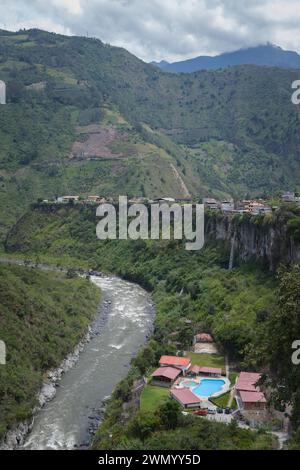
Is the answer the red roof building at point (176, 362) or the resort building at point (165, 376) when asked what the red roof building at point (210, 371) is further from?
→ the resort building at point (165, 376)

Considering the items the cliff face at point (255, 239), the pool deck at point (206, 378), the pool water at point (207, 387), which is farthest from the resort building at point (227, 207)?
the pool water at point (207, 387)

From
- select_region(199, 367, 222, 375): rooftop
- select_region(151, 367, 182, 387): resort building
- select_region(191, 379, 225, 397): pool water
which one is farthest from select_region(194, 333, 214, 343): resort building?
select_region(191, 379, 225, 397): pool water

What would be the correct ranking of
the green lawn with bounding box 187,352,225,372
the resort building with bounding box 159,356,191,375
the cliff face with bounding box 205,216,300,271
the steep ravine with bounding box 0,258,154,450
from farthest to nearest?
the cliff face with bounding box 205,216,300,271 < the green lawn with bounding box 187,352,225,372 < the resort building with bounding box 159,356,191,375 < the steep ravine with bounding box 0,258,154,450

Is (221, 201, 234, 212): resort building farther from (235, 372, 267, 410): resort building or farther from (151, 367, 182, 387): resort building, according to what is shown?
(235, 372, 267, 410): resort building

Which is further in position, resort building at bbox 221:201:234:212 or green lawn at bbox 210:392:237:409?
resort building at bbox 221:201:234:212

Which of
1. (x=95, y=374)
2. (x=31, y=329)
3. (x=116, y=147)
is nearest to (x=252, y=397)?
(x=95, y=374)

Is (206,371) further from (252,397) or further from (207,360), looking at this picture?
(252,397)
